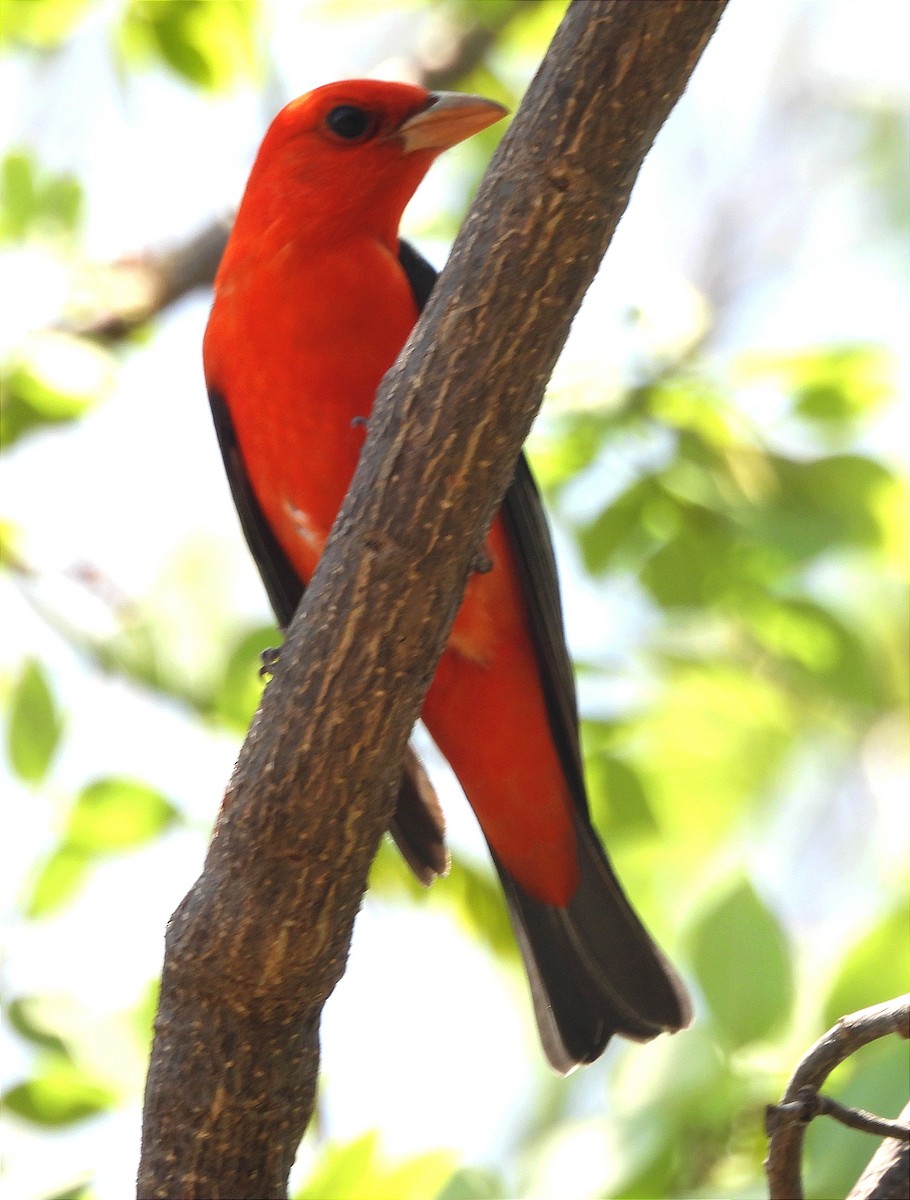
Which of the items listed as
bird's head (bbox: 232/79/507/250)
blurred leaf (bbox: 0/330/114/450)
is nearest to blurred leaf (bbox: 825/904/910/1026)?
bird's head (bbox: 232/79/507/250)

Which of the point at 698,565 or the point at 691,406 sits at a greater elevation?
the point at 691,406

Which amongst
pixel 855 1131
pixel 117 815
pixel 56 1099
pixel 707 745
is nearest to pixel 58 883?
pixel 117 815

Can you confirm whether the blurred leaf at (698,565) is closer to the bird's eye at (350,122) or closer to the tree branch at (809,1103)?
the bird's eye at (350,122)

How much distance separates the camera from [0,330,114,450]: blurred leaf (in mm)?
4527

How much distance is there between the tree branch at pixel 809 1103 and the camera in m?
2.36

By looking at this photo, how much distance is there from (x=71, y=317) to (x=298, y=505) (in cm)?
145

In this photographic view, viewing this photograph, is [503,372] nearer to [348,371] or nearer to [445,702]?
[348,371]

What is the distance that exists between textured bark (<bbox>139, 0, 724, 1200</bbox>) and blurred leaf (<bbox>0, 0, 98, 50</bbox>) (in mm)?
2701

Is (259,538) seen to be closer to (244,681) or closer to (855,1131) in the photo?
(244,681)

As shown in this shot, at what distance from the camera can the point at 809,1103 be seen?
2371mm

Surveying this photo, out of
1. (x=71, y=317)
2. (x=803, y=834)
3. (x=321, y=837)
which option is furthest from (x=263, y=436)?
(x=803, y=834)

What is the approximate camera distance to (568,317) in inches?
107

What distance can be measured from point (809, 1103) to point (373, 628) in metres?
1.09

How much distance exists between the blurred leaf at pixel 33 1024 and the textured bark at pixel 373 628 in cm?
53
